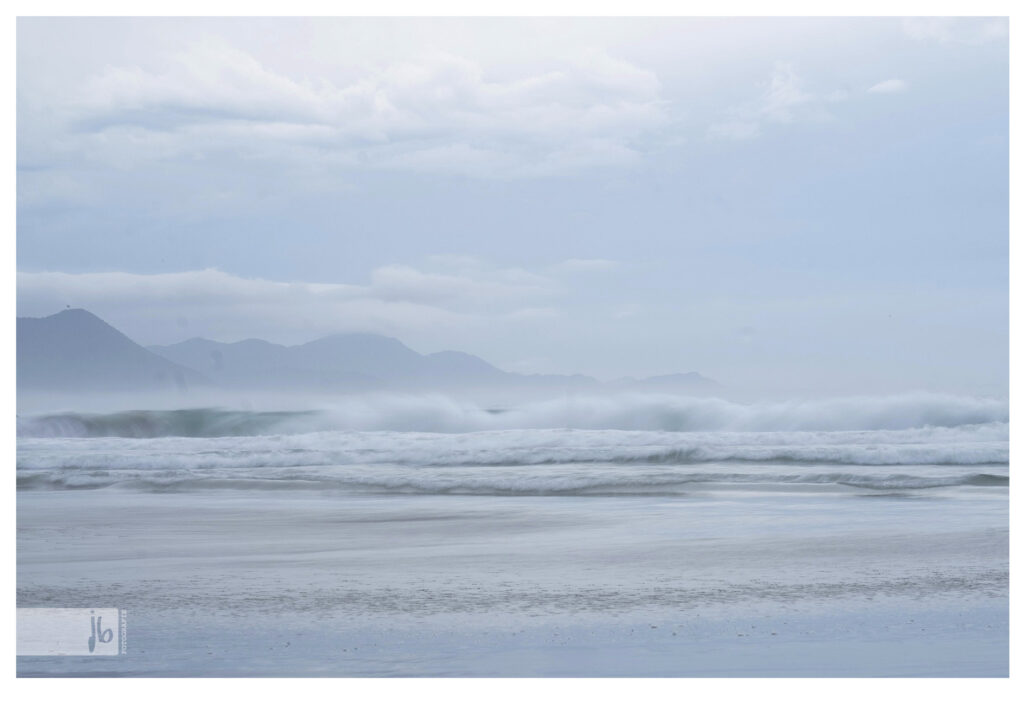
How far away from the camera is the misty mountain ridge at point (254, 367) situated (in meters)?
14.3

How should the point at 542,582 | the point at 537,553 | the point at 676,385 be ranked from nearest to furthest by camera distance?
the point at 542,582 → the point at 537,553 → the point at 676,385

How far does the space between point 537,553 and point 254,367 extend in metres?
10.9

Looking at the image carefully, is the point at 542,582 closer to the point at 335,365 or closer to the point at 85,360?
the point at 335,365

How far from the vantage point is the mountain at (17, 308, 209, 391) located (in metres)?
13.7

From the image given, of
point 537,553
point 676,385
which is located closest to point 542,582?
point 537,553

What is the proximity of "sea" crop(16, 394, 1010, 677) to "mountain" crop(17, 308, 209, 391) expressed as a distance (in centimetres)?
175

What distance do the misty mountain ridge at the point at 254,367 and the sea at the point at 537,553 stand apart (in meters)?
1.62

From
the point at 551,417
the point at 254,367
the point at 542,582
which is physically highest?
the point at 254,367

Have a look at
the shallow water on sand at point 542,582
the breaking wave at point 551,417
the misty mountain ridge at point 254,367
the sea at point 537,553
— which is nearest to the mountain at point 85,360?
the misty mountain ridge at point 254,367

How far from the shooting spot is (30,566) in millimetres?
6281

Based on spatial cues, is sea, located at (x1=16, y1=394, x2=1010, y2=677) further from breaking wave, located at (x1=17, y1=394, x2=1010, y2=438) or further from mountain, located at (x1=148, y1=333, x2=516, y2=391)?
mountain, located at (x1=148, y1=333, x2=516, y2=391)

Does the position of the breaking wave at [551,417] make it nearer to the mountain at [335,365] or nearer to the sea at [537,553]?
the mountain at [335,365]

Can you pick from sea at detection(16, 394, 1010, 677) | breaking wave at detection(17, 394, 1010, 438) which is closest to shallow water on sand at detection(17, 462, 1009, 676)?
sea at detection(16, 394, 1010, 677)

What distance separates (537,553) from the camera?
6504 millimetres
